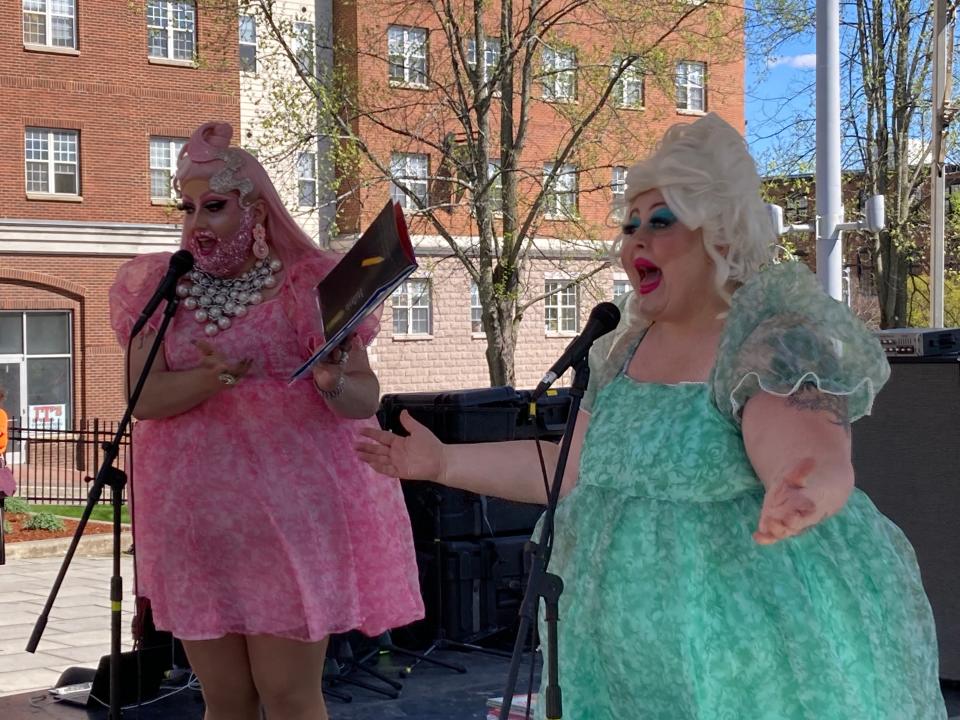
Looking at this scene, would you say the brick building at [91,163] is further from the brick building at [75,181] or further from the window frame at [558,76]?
the window frame at [558,76]

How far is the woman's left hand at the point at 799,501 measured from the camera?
193 cm

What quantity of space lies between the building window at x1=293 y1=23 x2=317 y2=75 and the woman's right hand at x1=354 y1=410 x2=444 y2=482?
589 inches

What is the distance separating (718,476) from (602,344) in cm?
54

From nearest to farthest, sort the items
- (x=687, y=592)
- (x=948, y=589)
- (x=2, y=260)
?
(x=687, y=592) < (x=948, y=589) < (x=2, y=260)

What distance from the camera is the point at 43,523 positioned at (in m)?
14.1

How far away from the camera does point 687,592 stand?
2189 millimetres

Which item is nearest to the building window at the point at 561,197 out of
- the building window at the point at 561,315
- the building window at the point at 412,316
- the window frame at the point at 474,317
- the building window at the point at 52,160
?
the building window at the point at 412,316

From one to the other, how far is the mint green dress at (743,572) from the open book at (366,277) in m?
0.58

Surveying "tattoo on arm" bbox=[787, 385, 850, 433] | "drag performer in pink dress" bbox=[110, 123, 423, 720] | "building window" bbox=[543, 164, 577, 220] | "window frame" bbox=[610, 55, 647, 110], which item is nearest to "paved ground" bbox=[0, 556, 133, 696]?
"drag performer in pink dress" bbox=[110, 123, 423, 720]

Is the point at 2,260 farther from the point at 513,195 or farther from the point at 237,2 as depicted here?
the point at 513,195

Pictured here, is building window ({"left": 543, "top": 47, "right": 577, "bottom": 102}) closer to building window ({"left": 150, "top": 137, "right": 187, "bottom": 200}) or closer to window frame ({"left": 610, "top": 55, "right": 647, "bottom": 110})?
window frame ({"left": 610, "top": 55, "right": 647, "bottom": 110})

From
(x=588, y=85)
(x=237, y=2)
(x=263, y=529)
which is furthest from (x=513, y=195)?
(x=263, y=529)

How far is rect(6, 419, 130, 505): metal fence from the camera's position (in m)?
19.9

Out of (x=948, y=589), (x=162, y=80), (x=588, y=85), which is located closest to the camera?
(x=948, y=589)
